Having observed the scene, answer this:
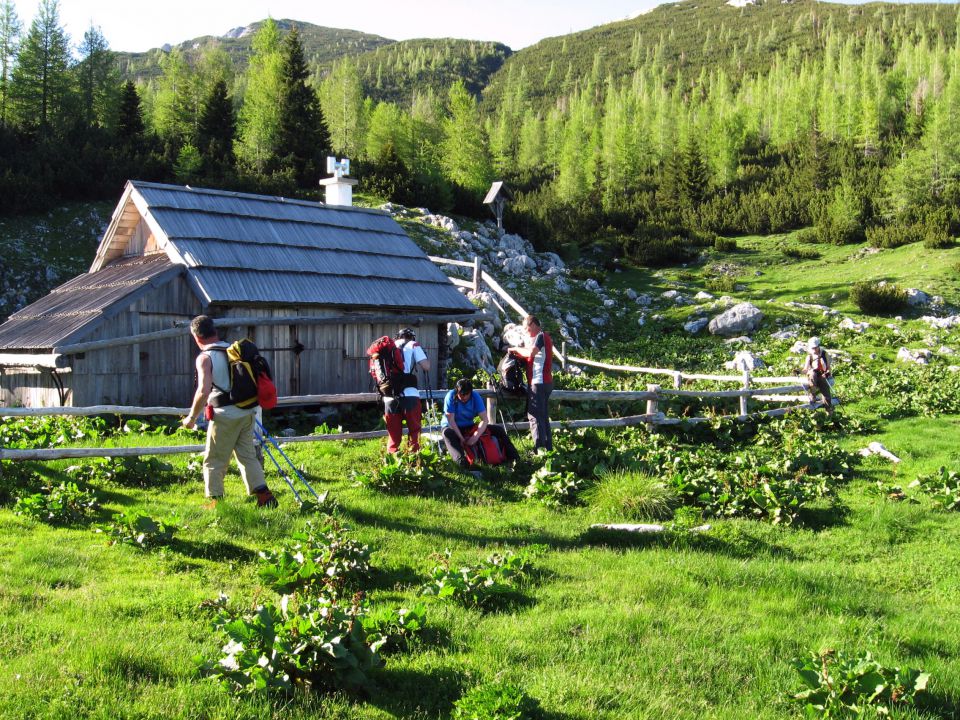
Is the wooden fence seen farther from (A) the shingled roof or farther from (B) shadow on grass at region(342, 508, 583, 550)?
(A) the shingled roof

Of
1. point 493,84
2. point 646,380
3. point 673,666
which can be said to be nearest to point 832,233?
point 646,380

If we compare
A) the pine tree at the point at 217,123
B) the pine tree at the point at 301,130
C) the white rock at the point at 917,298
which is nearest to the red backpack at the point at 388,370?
the white rock at the point at 917,298

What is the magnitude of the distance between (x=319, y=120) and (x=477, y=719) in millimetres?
44150

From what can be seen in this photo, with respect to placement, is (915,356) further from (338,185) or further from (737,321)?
(338,185)

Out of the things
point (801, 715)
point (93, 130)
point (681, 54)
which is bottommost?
point (801, 715)

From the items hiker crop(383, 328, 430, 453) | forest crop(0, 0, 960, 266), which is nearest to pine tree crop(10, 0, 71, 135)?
forest crop(0, 0, 960, 266)

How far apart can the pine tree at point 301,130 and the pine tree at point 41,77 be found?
13.0m

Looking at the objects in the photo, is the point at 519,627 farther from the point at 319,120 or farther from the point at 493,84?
the point at 493,84

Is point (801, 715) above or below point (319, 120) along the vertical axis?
below

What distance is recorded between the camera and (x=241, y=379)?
764 centimetres

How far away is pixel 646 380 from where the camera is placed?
840 inches

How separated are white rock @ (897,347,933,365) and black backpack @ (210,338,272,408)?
847 inches

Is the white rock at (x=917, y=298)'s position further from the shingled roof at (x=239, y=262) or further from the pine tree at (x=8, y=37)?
the pine tree at (x=8, y=37)

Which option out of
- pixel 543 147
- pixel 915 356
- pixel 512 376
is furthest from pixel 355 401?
pixel 543 147
